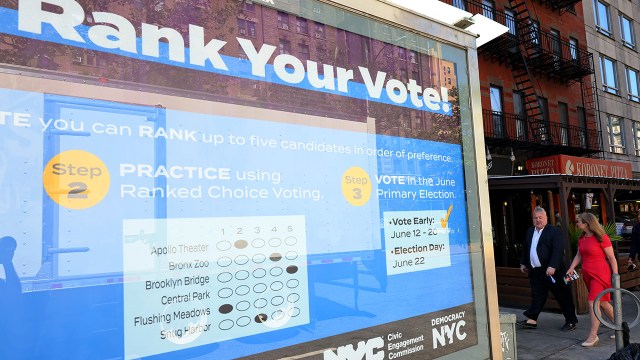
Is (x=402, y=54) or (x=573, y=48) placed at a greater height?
(x=573, y=48)

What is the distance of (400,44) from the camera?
272 cm

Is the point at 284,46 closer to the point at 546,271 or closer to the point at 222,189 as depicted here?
the point at 222,189

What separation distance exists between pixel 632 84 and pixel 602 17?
15.8 ft

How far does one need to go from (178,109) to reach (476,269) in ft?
7.22

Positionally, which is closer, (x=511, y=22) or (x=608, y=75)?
(x=511, y=22)

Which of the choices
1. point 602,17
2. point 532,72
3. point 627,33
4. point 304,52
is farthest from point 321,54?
point 627,33

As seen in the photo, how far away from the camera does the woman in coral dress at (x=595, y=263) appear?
588cm

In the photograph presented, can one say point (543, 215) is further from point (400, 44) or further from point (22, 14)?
point (22, 14)

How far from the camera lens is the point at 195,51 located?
1.92m

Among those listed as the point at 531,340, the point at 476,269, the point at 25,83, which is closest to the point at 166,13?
the point at 25,83

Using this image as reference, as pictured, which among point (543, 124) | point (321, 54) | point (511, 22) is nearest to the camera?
point (321, 54)

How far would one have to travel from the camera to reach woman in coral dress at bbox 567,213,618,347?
19.3 ft

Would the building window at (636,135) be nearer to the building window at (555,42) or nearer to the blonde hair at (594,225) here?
the building window at (555,42)

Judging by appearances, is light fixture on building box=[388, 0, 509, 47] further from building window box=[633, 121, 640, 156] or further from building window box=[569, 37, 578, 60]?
building window box=[633, 121, 640, 156]
